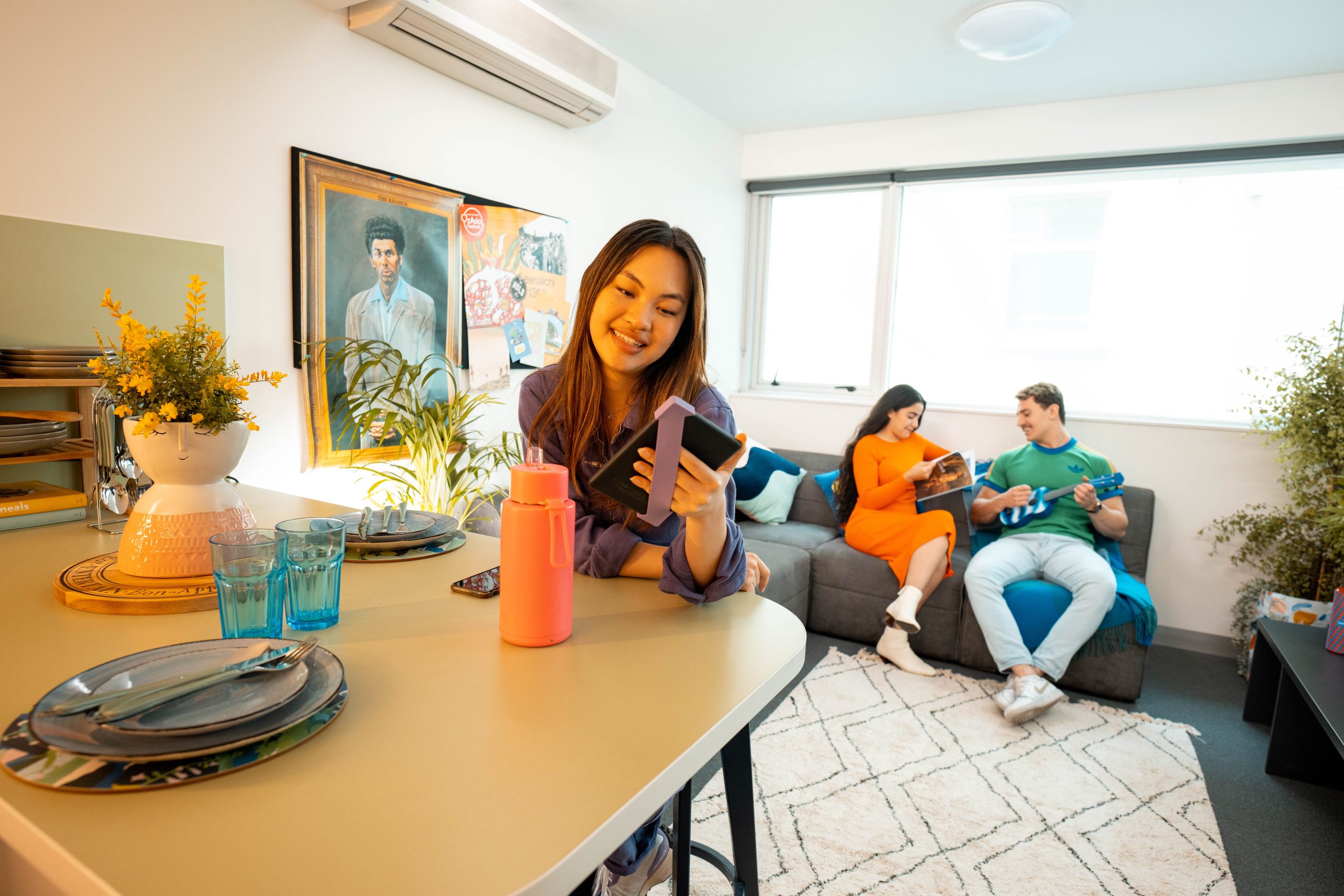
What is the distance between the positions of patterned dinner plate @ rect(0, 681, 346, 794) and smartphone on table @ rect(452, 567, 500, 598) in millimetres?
401

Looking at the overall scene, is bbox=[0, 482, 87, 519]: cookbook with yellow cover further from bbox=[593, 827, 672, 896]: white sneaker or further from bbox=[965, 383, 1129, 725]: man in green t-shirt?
bbox=[965, 383, 1129, 725]: man in green t-shirt

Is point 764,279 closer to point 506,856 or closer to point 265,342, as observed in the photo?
point 265,342

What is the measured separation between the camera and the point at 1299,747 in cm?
225

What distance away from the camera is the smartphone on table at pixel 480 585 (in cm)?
105

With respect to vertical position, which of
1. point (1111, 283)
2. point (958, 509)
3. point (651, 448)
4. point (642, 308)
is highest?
point (1111, 283)

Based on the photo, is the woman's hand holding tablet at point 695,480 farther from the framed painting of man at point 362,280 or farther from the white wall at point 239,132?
the framed painting of man at point 362,280

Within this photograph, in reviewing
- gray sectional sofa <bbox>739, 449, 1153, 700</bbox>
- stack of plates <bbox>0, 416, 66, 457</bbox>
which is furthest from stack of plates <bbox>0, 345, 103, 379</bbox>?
gray sectional sofa <bbox>739, 449, 1153, 700</bbox>

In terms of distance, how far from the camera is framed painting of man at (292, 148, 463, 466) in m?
2.27

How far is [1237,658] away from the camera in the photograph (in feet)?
10.7

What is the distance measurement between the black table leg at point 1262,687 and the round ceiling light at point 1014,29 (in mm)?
2298

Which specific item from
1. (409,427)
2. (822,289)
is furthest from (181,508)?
(822,289)

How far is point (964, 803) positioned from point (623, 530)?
149 cm

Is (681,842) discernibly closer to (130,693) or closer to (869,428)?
(130,693)

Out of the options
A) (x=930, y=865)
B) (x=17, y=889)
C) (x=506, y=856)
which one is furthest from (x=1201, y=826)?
(x=17, y=889)
